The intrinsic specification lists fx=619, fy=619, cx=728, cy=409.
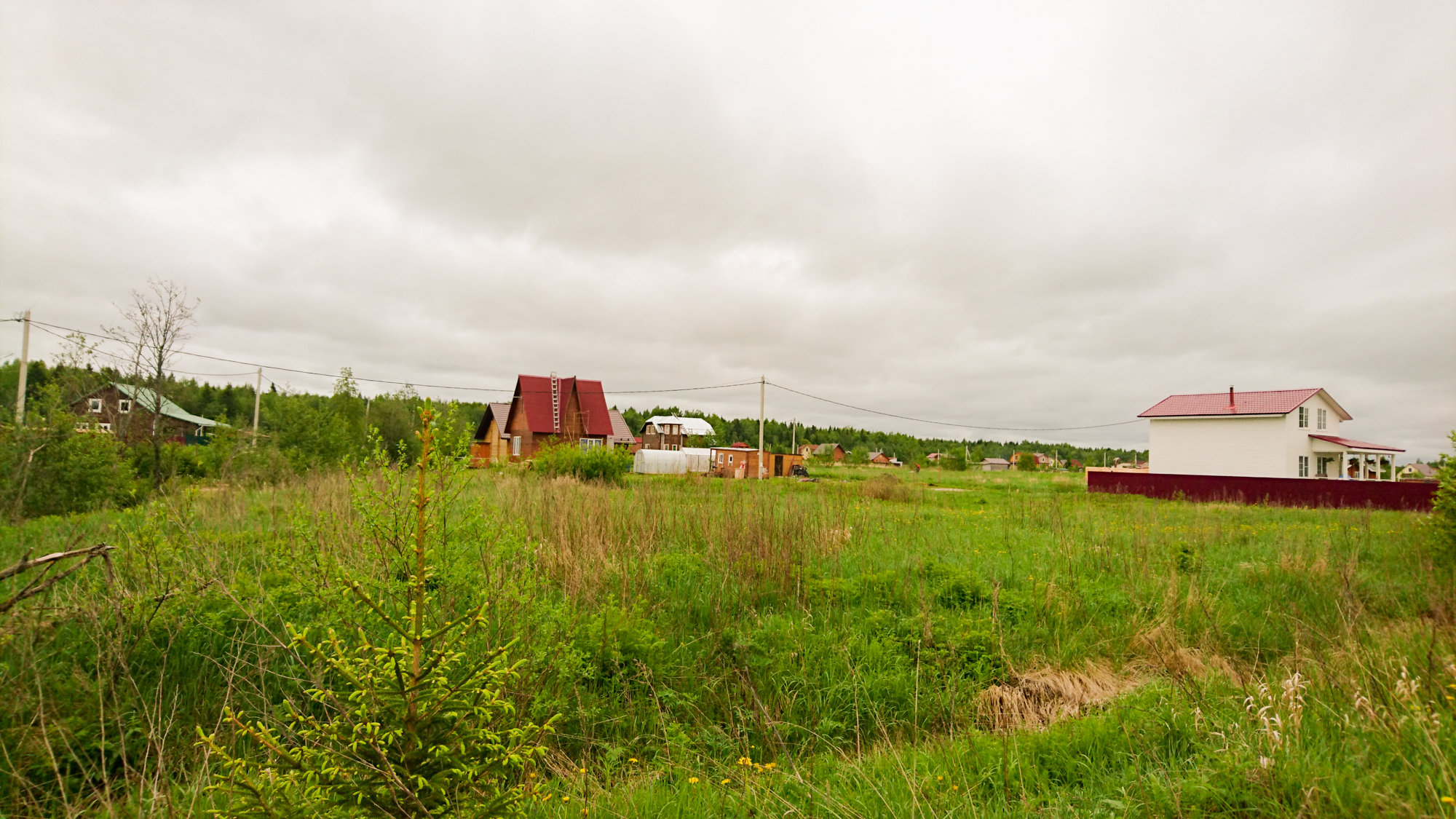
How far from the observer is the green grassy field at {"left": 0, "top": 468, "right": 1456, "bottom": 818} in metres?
3.25

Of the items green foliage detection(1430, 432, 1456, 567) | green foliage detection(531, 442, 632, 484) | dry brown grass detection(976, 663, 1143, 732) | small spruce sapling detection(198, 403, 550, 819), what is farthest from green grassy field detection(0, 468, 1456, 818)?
green foliage detection(531, 442, 632, 484)

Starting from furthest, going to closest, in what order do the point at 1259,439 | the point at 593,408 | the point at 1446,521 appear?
the point at 593,408
the point at 1259,439
the point at 1446,521

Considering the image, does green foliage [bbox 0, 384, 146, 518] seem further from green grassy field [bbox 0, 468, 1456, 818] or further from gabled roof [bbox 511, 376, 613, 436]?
gabled roof [bbox 511, 376, 613, 436]

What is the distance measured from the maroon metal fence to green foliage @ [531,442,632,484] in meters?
22.1

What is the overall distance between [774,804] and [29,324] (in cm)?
3318

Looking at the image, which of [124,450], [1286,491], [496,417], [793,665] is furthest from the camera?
[496,417]

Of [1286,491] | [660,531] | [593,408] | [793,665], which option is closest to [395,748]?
[793,665]

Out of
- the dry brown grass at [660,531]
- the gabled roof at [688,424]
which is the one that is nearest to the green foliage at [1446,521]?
the dry brown grass at [660,531]

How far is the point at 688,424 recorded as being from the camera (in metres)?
70.2

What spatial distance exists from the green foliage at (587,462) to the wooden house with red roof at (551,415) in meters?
19.1

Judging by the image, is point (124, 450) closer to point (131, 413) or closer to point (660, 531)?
point (131, 413)

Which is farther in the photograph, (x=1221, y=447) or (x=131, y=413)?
(x=1221, y=447)

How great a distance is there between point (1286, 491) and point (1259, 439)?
12.2 meters

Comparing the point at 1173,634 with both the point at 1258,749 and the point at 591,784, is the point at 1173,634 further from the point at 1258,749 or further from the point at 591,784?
the point at 591,784
